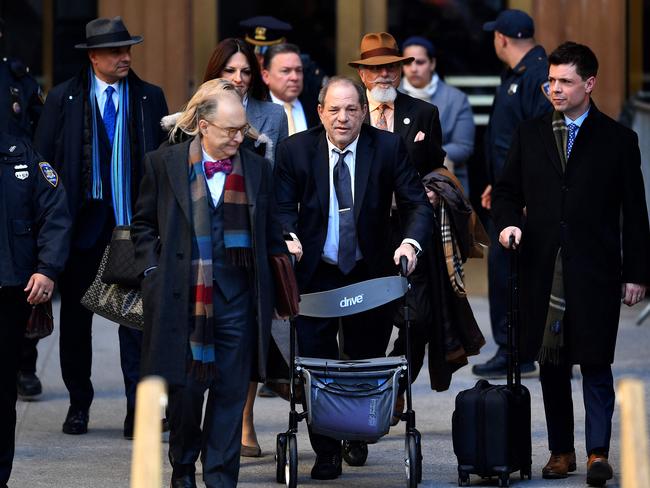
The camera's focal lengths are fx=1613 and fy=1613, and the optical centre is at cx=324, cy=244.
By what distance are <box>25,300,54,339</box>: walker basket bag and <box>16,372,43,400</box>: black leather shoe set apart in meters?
2.41

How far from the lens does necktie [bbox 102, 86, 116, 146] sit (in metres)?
8.41

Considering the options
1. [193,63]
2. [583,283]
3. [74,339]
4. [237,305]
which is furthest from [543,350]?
[193,63]

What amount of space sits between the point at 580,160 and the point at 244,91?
1736 mm

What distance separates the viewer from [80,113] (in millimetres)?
8367

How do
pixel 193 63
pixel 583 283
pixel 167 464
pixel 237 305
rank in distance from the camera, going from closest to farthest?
pixel 237 305 → pixel 583 283 → pixel 167 464 → pixel 193 63

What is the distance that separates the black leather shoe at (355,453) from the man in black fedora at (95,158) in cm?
127

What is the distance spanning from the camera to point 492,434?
23.7 feet

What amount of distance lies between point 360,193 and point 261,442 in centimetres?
167

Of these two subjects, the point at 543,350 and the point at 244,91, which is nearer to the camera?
the point at 543,350

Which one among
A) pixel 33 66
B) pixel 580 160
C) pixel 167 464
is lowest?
pixel 167 464

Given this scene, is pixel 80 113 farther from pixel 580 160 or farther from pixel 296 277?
pixel 580 160

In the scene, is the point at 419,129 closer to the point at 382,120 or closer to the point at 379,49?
the point at 382,120

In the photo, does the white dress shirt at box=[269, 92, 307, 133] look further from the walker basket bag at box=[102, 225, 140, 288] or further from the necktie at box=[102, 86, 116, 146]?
the walker basket bag at box=[102, 225, 140, 288]

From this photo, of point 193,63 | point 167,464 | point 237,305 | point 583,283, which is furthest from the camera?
point 193,63
